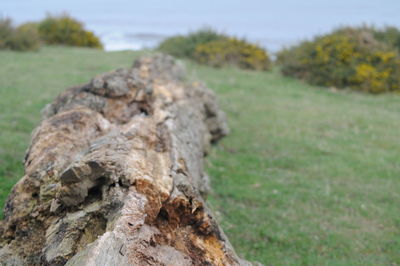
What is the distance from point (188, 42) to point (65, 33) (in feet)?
20.6

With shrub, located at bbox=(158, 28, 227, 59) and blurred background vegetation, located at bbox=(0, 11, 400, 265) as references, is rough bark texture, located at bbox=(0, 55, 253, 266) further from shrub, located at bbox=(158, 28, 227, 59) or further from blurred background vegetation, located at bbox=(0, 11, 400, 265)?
shrub, located at bbox=(158, 28, 227, 59)

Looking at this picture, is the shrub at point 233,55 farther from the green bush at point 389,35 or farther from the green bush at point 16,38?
the green bush at point 16,38

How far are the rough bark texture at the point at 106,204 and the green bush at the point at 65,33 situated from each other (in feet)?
61.8

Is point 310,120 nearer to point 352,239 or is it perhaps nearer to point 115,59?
point 352,239

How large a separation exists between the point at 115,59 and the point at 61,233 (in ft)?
48.4

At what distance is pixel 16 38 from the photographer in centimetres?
1805

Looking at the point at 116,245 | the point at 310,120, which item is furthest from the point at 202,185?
the point at 310,120

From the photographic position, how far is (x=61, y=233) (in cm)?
322

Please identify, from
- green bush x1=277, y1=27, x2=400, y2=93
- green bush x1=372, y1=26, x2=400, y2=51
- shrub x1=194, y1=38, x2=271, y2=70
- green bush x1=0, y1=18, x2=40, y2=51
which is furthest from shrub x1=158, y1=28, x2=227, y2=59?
green bush x1=372, y1=26, x2=400, y2=51

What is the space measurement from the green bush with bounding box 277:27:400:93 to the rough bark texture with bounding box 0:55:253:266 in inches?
495

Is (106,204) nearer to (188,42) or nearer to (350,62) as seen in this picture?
(350,62)

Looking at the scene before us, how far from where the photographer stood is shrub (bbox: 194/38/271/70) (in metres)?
19.1

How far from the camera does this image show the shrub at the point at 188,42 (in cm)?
2070

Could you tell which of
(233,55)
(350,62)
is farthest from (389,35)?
(233,55)
